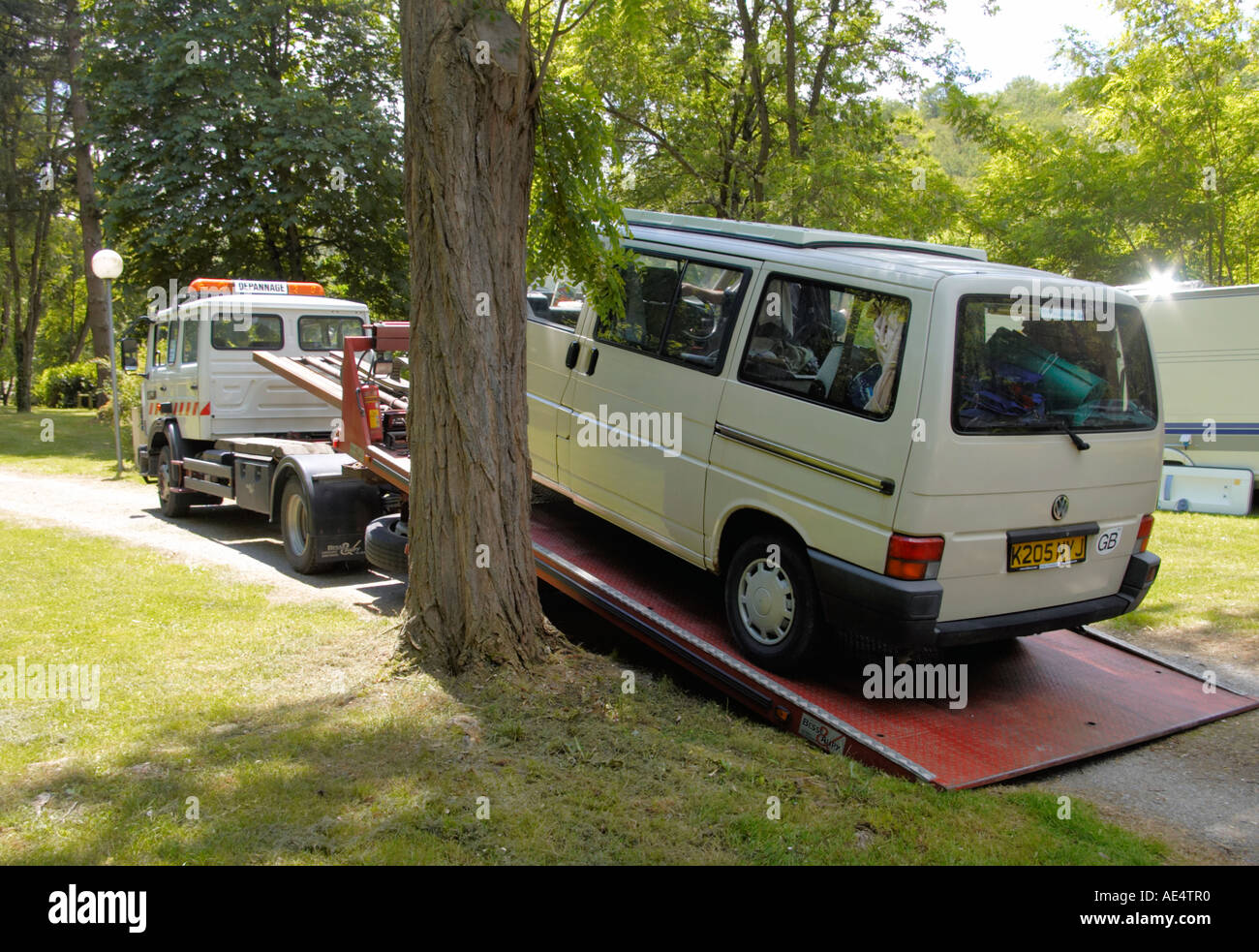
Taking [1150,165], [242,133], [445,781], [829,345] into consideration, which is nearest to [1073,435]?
[829,345]

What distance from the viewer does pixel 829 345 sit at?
197 inches

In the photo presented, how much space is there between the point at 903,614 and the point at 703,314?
219 cm

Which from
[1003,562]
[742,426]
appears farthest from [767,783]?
[742,426]

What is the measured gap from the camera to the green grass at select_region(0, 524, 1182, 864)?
140 inches

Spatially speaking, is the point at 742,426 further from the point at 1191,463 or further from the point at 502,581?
the point at 1191,463

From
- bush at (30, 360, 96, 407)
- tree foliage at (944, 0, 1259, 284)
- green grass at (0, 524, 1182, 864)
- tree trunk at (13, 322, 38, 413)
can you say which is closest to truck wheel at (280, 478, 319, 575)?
green grass at (0, 524, 1182, 864)

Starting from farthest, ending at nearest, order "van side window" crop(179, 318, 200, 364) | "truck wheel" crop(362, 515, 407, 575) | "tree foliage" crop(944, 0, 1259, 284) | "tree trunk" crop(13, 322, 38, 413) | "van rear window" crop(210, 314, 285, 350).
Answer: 1. "tree trunk" crop(13, 322, 38, 413)
2. "tree foliage" crop(944, 0, 1259, 284)
3. "van side window" crop(179, 318, 200, 364)
4. "van rear window" crop(210, 314, 285, 350)
5. "truck wheel" crop(362, 515, 407, 575)

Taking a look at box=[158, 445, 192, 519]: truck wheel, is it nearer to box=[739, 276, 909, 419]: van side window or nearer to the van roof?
the van roof

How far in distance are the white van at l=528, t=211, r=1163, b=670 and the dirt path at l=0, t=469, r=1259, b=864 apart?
30.5 inches

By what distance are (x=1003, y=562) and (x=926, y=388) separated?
985mm

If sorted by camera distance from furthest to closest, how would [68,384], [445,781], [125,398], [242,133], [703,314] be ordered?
[68,384], [125,398], [242,133], [703,314], [445,781]

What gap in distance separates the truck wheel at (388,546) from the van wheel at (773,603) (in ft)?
9.48

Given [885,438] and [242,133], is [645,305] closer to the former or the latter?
[885,438]

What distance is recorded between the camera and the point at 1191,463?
12789 mm
